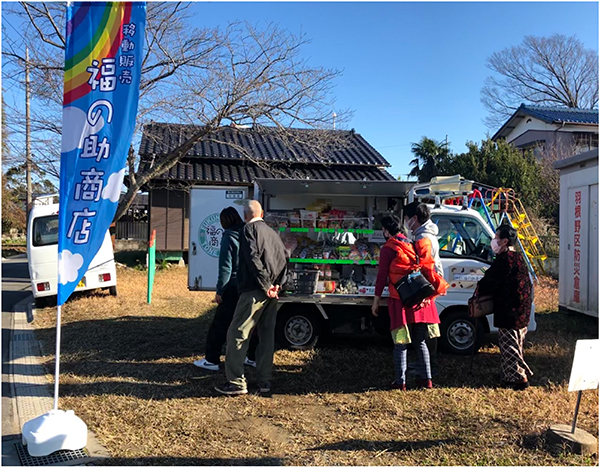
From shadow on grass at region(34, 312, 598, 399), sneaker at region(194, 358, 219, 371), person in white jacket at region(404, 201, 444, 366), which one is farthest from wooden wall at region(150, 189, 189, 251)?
person in white jacket at region(404, 201, 444, 366)

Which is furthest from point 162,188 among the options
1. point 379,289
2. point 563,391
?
point 563,391

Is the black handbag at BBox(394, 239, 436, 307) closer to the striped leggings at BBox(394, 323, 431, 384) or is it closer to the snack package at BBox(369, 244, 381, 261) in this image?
the striped leggings at BBox(394, 323, 431, 384)

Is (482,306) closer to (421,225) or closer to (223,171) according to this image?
(421,225)

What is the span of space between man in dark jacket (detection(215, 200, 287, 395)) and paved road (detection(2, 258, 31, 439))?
193 centimetres

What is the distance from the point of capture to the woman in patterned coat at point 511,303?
4.91 metres

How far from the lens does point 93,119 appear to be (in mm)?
3779

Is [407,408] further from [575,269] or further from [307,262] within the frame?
[575,269]

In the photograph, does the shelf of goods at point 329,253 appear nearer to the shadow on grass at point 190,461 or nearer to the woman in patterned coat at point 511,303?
the woman in patterned coat at point 511,303

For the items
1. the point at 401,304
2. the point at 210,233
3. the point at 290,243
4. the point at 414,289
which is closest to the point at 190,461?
the point at 401,304

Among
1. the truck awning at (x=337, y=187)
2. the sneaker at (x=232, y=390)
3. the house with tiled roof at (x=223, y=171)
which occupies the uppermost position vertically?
the house with tiled roof at (x=223, y=171)

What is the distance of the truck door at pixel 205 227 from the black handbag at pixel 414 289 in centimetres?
291

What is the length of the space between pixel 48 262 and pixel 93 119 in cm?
744

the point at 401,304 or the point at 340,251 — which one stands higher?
the point at 340,251

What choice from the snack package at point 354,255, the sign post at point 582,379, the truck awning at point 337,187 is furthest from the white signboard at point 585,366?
the snack package at point 354,255
